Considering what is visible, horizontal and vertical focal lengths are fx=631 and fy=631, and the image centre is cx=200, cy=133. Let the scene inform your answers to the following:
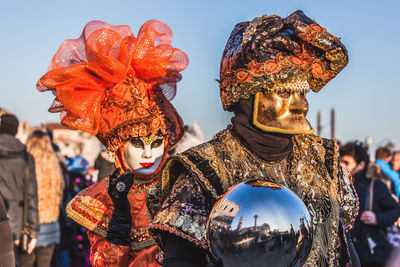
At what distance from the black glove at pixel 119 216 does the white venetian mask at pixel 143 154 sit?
27cm

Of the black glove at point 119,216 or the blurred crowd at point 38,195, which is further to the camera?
the blurred crowd at point 38,195

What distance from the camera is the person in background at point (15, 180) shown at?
19.8 ft

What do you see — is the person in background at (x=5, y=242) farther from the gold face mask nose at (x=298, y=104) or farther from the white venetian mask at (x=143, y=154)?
the gold face mask nose at (x=298, y=104)

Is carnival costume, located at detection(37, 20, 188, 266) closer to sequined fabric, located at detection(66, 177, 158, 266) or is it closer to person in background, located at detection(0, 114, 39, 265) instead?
Answer: sequined fabric, located at detection(66, 177, 158, 266)

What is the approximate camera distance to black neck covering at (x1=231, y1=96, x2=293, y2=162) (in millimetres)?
2588

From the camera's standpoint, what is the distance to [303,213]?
201cm

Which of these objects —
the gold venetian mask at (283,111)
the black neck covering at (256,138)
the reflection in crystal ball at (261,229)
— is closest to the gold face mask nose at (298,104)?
the gold venetian mask at (283,111)

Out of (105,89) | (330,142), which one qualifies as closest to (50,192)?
(105,89)

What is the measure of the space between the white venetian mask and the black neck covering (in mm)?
1321

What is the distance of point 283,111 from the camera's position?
2.52 meters

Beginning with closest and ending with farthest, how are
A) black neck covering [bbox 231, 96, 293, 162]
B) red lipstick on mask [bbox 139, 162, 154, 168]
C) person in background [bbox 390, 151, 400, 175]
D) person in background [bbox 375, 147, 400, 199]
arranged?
black neck covering [bbox 231, 96, 293, 162]
red lipstick on mask [bbox 139, 162, 154, 168]
person in background [bbox 375, 147, 400, 199]
person in background [bbox 390, 151, 400, 175]

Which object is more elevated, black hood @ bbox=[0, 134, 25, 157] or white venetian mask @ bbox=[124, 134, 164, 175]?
white venetian mask @ bbox=[124, 134, 164, 175]

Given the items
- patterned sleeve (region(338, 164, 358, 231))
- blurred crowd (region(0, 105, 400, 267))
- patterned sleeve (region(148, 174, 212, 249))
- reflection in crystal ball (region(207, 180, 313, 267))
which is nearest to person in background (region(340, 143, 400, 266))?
blurred crowd (region(0, 105, 400, 267))

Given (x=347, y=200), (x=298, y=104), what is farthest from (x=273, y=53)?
(x=347, y=200)
